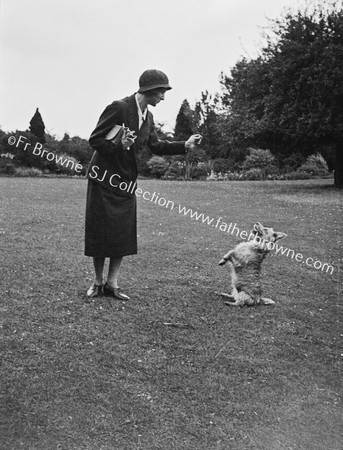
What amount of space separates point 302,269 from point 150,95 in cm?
424

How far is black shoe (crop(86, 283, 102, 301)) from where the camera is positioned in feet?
18.0

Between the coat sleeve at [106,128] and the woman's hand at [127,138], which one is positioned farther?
the coat sleeve at [106,128]

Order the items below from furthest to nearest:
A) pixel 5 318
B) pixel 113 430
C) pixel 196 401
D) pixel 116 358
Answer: pixel 5 318 < pixel 116 358 < pixel 196 401 < pixel 113 430

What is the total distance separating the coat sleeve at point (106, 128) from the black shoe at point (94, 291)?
5.12 ft

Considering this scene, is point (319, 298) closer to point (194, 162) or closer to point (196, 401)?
point (196, 401)

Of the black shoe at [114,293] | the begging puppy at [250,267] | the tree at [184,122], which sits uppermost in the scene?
the tree at [184,122]

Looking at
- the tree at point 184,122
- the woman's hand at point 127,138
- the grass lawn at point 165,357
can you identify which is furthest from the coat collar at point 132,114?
the tree at point 184,122

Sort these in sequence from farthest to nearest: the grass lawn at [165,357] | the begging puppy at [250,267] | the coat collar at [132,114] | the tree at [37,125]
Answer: the tree at [37,125], the begging puppy at [250,267], the coat collar at [132,114], the grass lawn at [165,357]

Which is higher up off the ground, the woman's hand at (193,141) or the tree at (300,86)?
the tree at (300,86)

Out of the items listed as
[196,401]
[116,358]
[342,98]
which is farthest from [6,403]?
[342,98]

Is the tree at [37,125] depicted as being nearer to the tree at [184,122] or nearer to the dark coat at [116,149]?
the tree at [184,122]

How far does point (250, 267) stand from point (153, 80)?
2365 mm

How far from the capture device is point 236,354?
4.29 m

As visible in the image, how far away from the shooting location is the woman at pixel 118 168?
492cm
